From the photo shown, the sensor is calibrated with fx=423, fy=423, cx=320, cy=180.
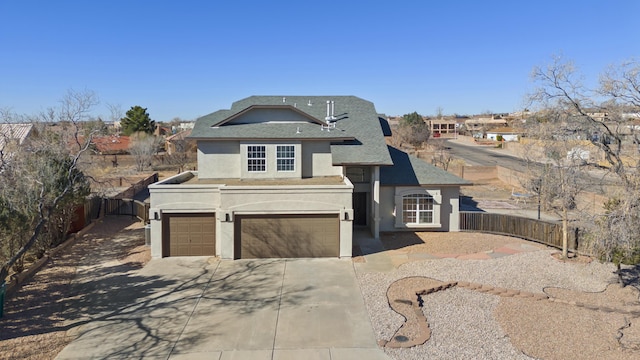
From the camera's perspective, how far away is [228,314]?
13.0 metres

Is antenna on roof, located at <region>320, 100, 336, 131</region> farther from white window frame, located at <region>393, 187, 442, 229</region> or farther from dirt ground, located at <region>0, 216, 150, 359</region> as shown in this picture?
dirt ground, located at <region>0, 216, 150, 359</region>

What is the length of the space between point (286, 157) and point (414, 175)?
6934 millimetres

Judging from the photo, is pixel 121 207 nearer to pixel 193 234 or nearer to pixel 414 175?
pixel 193 234

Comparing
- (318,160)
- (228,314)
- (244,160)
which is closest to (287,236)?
(244,160)

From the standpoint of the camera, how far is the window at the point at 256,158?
2173 cm

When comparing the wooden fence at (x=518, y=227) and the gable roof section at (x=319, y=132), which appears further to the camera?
the gable roof section at (x=319, y=132)

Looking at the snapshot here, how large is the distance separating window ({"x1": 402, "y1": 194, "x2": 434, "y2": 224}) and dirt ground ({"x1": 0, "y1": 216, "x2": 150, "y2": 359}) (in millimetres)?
12989

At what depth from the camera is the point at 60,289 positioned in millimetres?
15094

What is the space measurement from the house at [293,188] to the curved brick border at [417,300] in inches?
161

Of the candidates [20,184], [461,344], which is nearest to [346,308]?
[461,344]

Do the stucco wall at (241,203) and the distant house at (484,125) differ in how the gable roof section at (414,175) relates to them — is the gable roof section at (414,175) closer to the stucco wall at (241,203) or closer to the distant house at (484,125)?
the stucco wall at (241,203)

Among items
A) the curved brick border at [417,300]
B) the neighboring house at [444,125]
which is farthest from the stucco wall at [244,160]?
the neighboring house at [444,125]

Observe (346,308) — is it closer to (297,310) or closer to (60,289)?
(297,310)

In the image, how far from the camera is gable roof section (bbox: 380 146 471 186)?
22.2m
